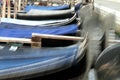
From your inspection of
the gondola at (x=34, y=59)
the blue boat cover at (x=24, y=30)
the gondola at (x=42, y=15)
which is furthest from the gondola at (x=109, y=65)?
the gondola at (x=42, y=15)

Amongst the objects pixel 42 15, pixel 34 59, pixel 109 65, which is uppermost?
pixel 109 65

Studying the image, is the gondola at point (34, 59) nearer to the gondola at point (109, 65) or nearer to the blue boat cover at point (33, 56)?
the blue boat cover at point (33, 56)

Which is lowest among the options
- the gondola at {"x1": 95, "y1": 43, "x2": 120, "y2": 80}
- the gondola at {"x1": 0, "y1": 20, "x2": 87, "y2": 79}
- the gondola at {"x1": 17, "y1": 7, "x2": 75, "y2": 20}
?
the gondola at {"x1": 17, "y1": 7, "x2": 75, "y2": 20}

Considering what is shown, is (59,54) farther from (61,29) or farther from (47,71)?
(61,29)

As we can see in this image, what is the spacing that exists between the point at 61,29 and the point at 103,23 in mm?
1019

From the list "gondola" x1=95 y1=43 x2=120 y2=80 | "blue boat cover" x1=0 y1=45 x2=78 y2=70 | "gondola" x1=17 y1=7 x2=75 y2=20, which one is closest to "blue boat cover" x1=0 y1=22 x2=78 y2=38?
"blue boat cover" x1=0 y1=45 x2=78 y2=70

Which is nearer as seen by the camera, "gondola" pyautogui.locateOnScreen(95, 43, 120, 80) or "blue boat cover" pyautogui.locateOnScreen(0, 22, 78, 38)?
"gondola" pyautogui.locateOnScreen(95, 43, 120, 80)

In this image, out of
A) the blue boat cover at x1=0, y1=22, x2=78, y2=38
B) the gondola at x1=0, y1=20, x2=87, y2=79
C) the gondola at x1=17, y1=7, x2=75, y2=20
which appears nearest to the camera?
the gondola at x1=0, y1=20, x2=87, y2=79

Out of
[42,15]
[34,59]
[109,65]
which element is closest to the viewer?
[109,65]

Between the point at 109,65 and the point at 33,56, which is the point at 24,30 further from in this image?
the point at 109,65

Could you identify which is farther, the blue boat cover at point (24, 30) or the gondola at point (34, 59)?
the blue boat cover at point (24, 30)

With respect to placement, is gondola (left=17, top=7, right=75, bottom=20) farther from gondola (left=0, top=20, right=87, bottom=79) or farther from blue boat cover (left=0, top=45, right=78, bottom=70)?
blue boat cover (left=0, top=45, right=78, bottom=70)

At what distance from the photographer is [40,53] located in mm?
4211

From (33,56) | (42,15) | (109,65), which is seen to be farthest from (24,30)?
(109,65)
